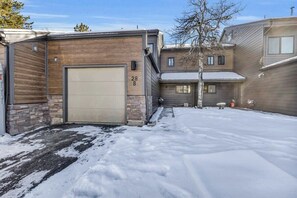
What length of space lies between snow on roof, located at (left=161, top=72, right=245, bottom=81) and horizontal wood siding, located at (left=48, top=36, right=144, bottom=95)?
9103 mm

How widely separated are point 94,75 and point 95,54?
815mm

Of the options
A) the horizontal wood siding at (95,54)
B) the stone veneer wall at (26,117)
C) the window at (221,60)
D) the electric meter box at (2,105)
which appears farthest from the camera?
the window at (221,60)

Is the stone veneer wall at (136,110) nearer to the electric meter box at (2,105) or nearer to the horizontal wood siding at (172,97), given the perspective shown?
the electric meter box at (2,105)

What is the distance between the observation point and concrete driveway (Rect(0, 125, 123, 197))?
2.65 metres

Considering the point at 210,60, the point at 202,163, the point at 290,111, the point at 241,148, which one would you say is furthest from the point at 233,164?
the point at 210,60

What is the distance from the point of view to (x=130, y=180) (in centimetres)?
256

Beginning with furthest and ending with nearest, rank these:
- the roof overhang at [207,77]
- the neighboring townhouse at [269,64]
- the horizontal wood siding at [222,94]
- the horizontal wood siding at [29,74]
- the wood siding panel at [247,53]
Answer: the horizontal wood siding at [222,94]
the roof overhang at [207,77]
the wood siding panel at [247,53]
the neighboring townhouse at [269,64]
the horizontal wood siding at [29,74]

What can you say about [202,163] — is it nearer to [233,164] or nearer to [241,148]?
[233,164]

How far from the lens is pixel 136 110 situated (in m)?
6.77

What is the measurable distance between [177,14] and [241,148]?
13.8 metres

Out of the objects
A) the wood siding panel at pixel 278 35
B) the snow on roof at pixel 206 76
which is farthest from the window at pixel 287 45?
the snow on roof at pixel 206 76

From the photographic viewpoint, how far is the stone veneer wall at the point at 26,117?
541 centimetres

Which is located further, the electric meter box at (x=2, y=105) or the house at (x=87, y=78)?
the house at (x=87, y=78)

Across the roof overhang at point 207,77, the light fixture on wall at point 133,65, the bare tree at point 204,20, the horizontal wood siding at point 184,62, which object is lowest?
the light fixture on wall at point 133,65
